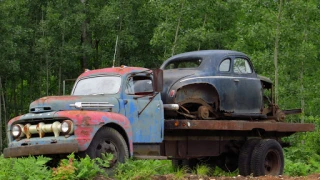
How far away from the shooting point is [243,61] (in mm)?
15859

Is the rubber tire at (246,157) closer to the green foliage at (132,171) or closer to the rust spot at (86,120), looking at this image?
the green foliage at (132,171)

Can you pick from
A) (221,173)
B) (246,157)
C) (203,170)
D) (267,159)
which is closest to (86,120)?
(203,170)

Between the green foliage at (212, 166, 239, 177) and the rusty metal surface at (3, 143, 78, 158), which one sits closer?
the rusty metal surface at (3, 143, 78, 158)

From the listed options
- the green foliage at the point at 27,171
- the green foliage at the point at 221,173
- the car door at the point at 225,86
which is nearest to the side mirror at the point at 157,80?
the car door at the point at 225,86

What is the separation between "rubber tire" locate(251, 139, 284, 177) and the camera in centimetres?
1536

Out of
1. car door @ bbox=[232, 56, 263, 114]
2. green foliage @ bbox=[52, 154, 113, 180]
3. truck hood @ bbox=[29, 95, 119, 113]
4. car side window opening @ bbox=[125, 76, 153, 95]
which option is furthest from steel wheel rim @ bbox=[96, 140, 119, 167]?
car door @ bbox=[232, 56, 263, 114]

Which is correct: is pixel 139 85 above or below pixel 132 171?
above

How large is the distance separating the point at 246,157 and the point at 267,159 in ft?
2.33

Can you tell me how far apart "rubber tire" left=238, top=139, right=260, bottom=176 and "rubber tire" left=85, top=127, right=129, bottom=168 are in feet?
13.7

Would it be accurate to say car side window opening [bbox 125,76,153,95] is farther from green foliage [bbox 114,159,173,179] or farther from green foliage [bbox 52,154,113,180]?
green foliage [bbox 52,154,113,180]

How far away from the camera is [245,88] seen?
50.6ft

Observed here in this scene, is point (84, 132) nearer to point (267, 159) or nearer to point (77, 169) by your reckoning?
point (77, 169)

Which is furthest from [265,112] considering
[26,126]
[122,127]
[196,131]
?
[26,126]

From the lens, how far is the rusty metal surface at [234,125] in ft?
44.9
